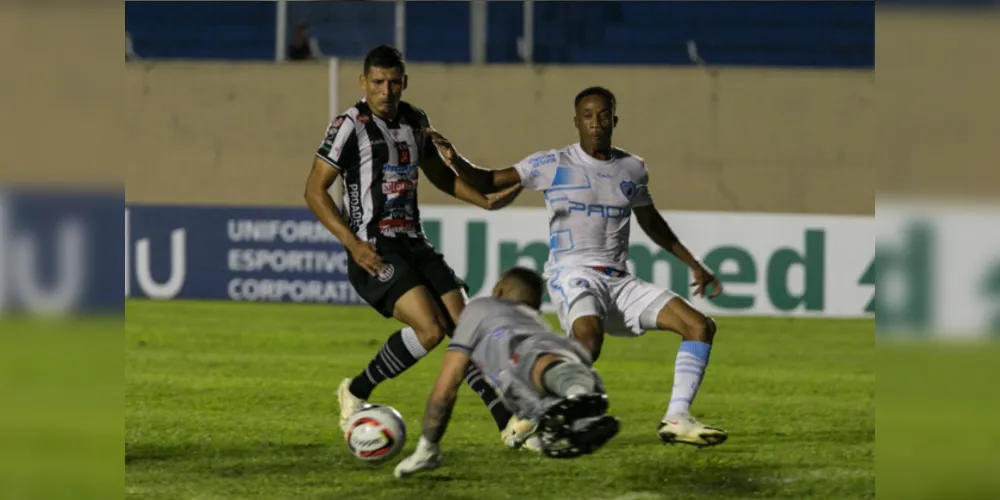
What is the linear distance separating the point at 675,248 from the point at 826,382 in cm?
398

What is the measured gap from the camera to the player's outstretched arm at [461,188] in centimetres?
677

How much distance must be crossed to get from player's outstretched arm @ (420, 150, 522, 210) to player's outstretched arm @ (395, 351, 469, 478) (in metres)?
0.95

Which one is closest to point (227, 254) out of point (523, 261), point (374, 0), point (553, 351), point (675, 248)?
point (523, 261)

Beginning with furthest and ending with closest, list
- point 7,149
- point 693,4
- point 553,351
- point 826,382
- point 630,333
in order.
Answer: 1. point 693,4
2. point 826,382
3. point 630,333
4. point 553,351
5. point 7,149

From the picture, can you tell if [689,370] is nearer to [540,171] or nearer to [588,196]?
[588,196]

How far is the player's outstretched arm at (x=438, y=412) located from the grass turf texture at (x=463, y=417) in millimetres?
109

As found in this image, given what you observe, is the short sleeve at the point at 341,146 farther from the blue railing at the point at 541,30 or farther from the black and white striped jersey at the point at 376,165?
the blue railing at the point at 541,30

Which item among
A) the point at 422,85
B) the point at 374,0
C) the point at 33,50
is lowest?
the point at 33,50

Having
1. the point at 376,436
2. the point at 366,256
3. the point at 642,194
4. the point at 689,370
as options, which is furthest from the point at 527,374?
the point at 642,194

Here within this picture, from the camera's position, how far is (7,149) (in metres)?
2.61

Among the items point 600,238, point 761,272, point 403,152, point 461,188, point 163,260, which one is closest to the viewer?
point 403,152

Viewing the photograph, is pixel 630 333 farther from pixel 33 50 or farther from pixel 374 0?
pixel 374 0

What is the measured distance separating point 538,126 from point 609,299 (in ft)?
38.8

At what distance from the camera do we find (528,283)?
572cm
